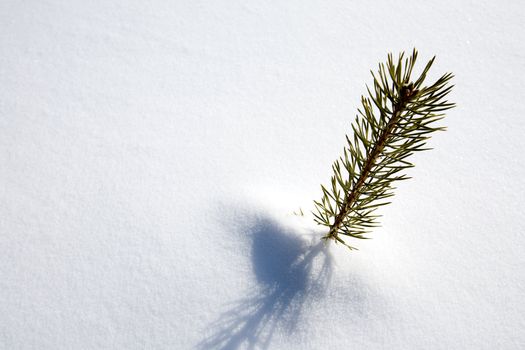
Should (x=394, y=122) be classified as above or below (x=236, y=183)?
above

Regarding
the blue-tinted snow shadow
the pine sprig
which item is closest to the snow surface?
the blue-tinted snow shadow

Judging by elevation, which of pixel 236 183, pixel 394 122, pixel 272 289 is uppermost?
pixel 394 122

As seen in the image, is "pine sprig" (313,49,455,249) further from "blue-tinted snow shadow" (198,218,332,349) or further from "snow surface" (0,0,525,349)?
"snow surface" (0,0,525,349)

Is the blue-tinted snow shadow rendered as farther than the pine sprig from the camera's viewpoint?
Yes

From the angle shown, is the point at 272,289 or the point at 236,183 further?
the point at 236,183

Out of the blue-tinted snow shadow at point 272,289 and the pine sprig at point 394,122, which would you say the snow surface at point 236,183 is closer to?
the blue-tinted snow shadow at point 272,289

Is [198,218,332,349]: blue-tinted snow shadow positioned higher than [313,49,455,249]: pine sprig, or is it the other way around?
[313,49,455,249]: pine sprig

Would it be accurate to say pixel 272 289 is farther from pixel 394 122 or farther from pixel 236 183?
pixel 394 122

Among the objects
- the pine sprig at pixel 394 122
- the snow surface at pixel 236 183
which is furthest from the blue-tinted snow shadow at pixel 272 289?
the pine sprig at pixel 394 122

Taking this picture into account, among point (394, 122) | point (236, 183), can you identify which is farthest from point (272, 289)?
point (394, 122)
